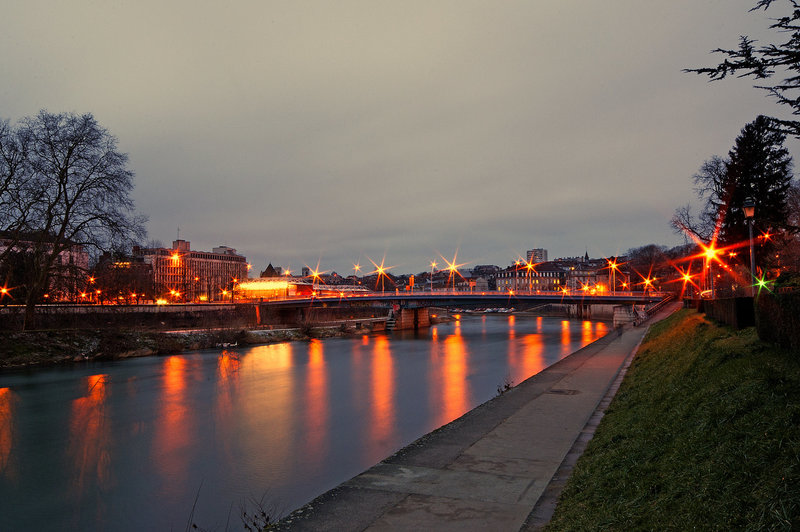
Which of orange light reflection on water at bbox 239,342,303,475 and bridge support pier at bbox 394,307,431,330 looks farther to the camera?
bridge support pier at bbox 394,307,431,330

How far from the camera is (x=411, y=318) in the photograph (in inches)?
3497

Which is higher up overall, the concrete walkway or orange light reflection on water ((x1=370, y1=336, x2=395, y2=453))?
the concrete walkway

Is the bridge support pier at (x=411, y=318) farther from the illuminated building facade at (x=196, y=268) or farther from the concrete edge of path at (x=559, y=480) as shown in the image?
the concrete edge of path at (x=559, y=480)

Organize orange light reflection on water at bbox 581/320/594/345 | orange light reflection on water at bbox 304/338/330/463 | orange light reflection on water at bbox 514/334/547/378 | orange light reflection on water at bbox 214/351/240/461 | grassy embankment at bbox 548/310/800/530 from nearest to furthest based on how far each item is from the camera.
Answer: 1. grassy embankment at bbox 548/310/800/530
2. orange light reflection on water at bbox 304/338/330/463
3. orange light reflection on water at bbox 214/351/240/461
4. orange light reflection on water at bbox 514/334/547/378
5. orange light reflection on water at bbox 581/320/594/345

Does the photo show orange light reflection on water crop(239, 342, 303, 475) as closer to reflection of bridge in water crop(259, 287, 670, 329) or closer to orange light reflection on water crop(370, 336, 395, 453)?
orange light reflection on water crop(370, 336, 395, 453)

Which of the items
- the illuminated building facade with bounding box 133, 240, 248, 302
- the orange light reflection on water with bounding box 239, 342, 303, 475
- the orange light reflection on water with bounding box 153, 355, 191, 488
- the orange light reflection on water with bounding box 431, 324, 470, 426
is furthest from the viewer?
the illuminated building facade with bounding box 133, 240, 248, 302

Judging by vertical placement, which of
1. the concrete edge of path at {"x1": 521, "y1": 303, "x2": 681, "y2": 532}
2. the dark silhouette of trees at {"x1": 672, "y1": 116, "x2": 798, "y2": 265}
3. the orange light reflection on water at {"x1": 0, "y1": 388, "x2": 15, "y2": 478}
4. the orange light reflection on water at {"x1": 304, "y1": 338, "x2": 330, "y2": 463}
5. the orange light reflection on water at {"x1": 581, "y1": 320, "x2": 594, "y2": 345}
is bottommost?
the orange light reflection on water at {"x1": 581, "y1": 320, "x2": 594, "y2": 345}

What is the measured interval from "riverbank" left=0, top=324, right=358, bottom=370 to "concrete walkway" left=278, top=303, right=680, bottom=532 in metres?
34.0

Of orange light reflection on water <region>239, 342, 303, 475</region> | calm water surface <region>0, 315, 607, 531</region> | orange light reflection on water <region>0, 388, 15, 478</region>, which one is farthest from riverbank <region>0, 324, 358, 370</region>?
orange light reflection on water <region>239, 342, 303, 475</region>

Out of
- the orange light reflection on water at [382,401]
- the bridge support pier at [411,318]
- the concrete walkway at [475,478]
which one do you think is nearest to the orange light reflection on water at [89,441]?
the orange light reflection on water at [382,401]

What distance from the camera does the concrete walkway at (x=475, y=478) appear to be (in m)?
8.05

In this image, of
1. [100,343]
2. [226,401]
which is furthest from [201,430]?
[100,343]

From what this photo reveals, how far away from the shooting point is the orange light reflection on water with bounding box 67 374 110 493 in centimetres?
1483

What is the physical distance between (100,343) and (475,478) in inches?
1612
